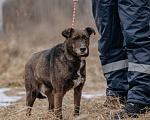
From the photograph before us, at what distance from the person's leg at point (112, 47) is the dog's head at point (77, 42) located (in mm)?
256

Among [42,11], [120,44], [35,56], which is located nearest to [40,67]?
[35,56]

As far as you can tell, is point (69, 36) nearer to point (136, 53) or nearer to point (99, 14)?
point (99, 14)

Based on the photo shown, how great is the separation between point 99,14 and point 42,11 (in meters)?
11.8

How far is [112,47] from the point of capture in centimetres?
318

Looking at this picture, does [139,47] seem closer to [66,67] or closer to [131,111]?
[131,111]

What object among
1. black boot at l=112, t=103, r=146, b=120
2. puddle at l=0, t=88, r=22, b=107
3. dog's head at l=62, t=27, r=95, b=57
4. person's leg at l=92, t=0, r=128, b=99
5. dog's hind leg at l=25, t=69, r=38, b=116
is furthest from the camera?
puddle at l=0, t=88, r=22, b=107

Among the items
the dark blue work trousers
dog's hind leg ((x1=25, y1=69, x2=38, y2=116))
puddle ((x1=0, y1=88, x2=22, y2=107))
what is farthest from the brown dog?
puddle ((x1=0, y1=88, x2=22, y2=107))

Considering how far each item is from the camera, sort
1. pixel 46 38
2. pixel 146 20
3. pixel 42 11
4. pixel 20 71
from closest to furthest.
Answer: pixel 146 20, pixel 20 71, pixel 46 38, pixel 42 11

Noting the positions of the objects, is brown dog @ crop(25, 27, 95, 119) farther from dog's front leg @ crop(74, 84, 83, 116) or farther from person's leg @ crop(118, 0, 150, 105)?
person's leg @ crop(118, 0, 150, 105)

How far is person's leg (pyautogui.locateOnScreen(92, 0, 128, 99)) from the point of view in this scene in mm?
2990

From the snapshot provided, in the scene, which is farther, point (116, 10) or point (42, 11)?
point (42, 11)

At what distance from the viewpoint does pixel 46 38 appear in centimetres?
1034

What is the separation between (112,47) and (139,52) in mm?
688

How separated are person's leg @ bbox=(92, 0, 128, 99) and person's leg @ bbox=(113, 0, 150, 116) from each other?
44 cm
